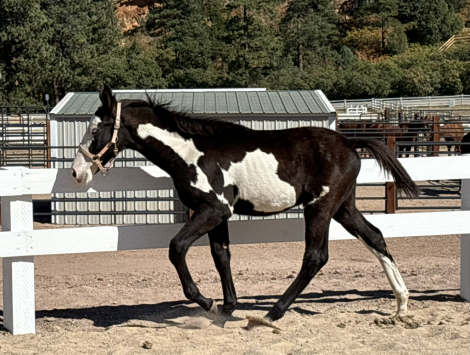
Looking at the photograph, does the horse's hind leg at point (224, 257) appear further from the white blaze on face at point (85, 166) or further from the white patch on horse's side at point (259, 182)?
the white blaze on face at point (85, 166)

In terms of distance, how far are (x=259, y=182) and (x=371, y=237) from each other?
105cm

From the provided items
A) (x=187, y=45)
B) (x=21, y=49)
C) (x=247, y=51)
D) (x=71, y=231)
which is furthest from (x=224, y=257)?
(x=187, y=45)

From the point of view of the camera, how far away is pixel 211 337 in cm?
514

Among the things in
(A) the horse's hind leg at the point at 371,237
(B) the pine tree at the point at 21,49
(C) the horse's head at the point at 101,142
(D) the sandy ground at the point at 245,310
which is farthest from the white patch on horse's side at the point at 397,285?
(B) the pine tree at the point at 21,49

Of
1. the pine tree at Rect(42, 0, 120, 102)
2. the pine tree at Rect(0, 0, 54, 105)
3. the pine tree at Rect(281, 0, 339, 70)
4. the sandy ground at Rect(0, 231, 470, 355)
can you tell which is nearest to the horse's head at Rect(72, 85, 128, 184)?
the sandy ground at Rect(0, 231, 470, 355)

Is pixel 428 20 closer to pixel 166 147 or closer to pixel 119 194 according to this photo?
pixel 119 194

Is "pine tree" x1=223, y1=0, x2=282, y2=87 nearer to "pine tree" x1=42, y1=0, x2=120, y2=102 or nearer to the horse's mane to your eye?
"pine tree" x1=42, y1=0, x2=120, y2=102

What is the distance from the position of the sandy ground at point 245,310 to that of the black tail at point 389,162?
38.8 inches

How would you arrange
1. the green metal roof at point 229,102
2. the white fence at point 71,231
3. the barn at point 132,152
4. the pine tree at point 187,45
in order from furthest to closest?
the pine tree at point 187,45
the green metal roof at point 229,102
the barn at point 132,152
the white fence at point 71,231

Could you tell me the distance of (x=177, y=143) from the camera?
5.33m

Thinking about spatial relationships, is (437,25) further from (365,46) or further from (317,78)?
(317,78)

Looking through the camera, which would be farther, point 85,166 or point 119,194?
point 119,194

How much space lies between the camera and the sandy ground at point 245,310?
16.3 feet

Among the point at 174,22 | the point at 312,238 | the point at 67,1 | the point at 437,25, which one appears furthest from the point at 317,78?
the point at 312,238
